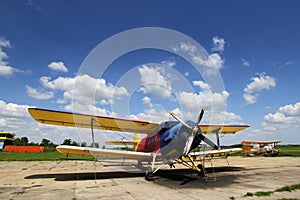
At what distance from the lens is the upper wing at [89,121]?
33.9ft

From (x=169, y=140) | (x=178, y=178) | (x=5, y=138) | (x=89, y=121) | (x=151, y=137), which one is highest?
(x=5, y=138)

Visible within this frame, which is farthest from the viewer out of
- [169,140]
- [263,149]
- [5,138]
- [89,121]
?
[5,138]

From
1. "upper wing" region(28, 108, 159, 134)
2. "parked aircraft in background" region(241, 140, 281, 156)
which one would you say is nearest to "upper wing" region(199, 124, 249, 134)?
"upper wing" region(28, 108, 159, 134)

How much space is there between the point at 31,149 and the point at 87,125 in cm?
4874

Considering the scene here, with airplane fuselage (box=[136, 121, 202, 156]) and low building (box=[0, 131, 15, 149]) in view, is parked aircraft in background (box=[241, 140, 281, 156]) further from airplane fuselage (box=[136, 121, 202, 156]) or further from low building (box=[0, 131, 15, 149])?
low building (box=[0, 131, 15, 149])

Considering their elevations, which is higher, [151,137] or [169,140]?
[151,137]

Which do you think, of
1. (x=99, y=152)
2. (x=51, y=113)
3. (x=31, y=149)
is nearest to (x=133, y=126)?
(x=99, y=152)

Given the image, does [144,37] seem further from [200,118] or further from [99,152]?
[99,152]

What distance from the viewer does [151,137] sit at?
1266cm

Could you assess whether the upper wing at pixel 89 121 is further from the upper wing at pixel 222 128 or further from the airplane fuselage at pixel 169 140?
the upper wing at pixel 222 128

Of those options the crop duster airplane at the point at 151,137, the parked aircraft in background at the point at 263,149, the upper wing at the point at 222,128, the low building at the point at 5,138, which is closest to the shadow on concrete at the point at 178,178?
the crop duster airplane at the point at 151,137

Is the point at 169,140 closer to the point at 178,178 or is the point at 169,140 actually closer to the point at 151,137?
the point at 178,178

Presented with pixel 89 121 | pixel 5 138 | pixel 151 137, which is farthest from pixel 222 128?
pixel 5 138

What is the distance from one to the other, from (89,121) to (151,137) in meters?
4.01
